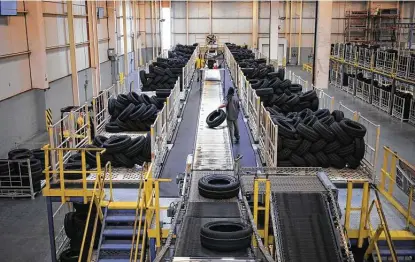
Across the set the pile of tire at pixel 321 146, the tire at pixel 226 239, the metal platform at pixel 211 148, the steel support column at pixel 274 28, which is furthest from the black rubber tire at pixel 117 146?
the steel support column at pixel 274 28

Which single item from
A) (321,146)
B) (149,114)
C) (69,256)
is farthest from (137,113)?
(321,146)

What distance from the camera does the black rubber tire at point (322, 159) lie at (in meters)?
11.1

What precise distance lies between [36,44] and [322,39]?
1356 centimetres

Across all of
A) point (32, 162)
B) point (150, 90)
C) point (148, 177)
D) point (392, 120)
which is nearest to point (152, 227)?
point (148, 177)

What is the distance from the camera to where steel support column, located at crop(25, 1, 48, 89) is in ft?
69.4

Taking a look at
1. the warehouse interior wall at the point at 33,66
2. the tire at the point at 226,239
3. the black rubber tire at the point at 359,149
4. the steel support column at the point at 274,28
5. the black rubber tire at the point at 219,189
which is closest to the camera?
the tire at the point at 226,239

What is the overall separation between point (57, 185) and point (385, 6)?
48.4m

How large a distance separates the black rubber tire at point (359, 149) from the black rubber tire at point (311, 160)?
3.19 ft

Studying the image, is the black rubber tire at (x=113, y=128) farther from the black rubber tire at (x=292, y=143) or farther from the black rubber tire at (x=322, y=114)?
the black rubber tire at (x=322, y=114)

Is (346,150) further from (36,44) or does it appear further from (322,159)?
Answer: (36,44)

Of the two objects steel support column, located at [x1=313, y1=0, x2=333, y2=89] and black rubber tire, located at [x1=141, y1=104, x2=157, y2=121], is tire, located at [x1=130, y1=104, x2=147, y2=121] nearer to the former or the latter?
black rubber tire, located at [x1=141, y1=104, x2=157, y2=121]

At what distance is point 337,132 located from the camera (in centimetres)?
1107

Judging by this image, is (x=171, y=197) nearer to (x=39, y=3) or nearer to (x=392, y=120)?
(x=39, y=3)

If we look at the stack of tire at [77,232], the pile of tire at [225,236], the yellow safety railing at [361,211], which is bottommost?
the stack of tire at [77,232]
